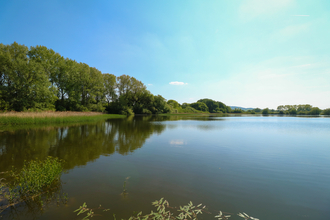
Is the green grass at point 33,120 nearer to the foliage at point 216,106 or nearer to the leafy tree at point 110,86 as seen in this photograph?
the leafy tree at point 110,86

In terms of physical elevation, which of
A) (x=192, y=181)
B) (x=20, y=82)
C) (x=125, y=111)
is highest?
(x=20, y=82)

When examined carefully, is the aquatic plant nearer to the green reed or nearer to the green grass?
the green reed

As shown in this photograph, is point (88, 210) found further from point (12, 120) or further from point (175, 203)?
point (12, 120)

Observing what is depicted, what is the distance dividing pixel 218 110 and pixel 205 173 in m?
148

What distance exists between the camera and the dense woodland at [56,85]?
26844 mm

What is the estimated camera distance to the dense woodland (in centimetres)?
2684

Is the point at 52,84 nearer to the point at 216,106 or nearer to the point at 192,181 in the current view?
the point at 192,181

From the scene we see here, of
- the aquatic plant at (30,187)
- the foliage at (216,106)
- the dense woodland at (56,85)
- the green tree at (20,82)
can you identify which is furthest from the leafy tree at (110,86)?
the foliage at (216,106)

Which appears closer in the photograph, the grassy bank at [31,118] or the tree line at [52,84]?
the grassy bank at [31,118]

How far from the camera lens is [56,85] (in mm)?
38344

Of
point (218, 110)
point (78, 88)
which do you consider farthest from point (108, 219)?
point (218, 110)

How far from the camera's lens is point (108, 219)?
3248 millimetres

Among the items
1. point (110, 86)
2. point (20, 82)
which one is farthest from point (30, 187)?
point (110, 86)

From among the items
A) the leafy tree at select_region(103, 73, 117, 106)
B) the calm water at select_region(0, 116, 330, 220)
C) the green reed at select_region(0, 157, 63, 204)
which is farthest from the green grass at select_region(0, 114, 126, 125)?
the leafy tree at select_region(103, 73, 117, 106)
